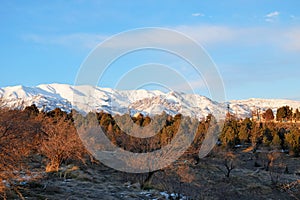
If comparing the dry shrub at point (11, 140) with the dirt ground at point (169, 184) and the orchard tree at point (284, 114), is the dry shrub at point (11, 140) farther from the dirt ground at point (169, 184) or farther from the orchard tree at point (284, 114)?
the orchard tree at point (284, 114)

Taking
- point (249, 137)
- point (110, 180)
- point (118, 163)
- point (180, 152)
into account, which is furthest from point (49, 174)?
point (249, 137)

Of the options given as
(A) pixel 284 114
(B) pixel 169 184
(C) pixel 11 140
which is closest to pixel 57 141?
(B) pixel 169 184

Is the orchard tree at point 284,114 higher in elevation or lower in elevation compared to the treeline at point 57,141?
higher

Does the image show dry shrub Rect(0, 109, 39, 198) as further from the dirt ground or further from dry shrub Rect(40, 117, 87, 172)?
dry shrub Rect(40, 117, 87, 172)

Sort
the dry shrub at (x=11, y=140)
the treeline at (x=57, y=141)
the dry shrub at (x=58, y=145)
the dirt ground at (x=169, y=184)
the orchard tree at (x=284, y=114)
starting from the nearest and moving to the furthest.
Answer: the dry shrub at (x=11, y=140), the treeline at (x=57, y=141), the dirt ground at (x=169, y=184), the dry shrub at (x=58, y=145), the orchard tree at (x=284, y=114)

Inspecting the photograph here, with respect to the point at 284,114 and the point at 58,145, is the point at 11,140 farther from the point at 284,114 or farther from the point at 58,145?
the point at 284,114

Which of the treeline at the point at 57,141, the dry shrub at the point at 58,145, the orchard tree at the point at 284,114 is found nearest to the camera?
the treeline at the point at 57,141

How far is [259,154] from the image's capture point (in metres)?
45.0

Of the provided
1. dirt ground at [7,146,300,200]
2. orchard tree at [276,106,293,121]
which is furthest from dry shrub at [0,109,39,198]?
orchard tree at [276,106,293,121]

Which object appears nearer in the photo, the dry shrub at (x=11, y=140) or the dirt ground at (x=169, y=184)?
the dry shrub at (x=11, y=140)

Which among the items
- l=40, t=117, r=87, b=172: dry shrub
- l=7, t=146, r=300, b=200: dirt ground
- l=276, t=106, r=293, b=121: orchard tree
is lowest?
l=7, t=146, r=300, b=200: dirt ground

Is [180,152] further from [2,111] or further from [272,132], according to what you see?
[272,132]

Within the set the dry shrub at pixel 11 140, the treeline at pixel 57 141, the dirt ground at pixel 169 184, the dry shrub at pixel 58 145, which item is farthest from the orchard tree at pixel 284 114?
the dry shrub at pixel 11 140

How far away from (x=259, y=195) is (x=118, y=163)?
11.1 m
